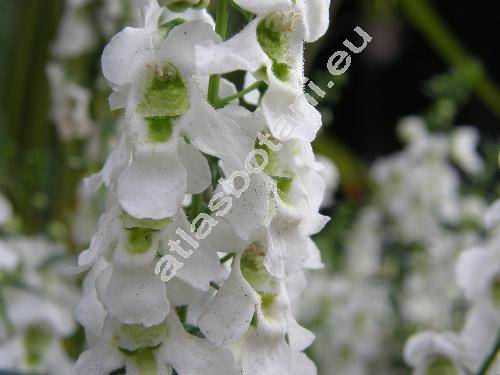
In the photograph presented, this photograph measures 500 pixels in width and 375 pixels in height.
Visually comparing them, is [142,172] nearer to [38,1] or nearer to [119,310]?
[119,310]

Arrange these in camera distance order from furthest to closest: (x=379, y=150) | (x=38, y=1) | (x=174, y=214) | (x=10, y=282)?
(x=379, y=150), (x=38, y=1), (x=10, y=282), (x=174, y=214)

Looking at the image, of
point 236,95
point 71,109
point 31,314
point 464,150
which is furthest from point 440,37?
point 236,95

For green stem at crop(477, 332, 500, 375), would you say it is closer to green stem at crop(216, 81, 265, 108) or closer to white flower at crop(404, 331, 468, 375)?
white flower at crop(404, 331, 468, 375)

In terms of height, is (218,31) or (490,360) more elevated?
(218,31)

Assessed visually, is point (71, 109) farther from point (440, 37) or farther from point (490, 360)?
point (440, 37)

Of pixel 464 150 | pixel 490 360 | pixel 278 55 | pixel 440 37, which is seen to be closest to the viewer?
pixel 278 55

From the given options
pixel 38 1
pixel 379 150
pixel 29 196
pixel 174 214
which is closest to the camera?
pixel 174 214

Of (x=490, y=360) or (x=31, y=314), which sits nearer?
(x=490, y=360)

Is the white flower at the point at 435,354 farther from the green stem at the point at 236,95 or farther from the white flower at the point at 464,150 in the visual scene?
the white flower at the point at 464,150

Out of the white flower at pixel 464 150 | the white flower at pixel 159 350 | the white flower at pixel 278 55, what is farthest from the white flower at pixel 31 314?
the white flower at pixel 464 150

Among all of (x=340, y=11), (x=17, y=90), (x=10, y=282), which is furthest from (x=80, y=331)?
(x=340, y=11)

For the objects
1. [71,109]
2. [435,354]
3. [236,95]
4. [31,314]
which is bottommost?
[31,314]
